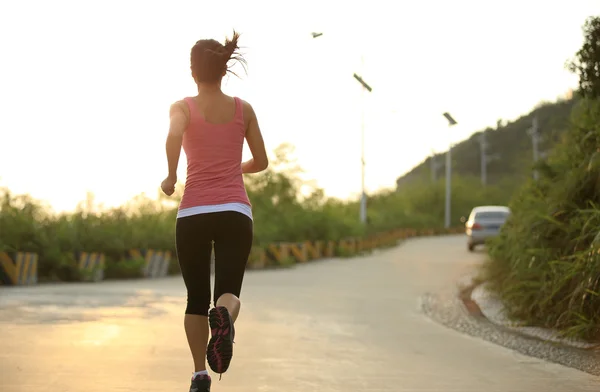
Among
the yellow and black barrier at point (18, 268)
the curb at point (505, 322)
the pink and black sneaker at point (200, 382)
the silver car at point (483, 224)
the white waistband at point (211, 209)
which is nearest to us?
the white waistband at point (211, 209)

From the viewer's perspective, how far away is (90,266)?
64.4 ft

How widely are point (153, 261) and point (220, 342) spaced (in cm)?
1642

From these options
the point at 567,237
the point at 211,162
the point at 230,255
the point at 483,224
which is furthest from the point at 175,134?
the point at 483,224

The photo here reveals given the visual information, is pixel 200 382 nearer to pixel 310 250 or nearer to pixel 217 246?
pixel 217 246

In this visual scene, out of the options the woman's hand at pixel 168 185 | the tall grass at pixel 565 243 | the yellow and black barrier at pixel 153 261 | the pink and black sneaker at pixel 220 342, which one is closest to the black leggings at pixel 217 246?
the woman's hand at pixel 168 185

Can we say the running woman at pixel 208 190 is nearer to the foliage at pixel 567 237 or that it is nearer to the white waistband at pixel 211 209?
the white waistband at pixel 211 209

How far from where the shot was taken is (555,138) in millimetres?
15578

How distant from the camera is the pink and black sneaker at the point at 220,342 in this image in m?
5.41

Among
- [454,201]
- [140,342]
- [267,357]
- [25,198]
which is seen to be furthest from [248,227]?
[454,201]

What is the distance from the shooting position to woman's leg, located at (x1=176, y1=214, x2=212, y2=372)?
574 centimetres

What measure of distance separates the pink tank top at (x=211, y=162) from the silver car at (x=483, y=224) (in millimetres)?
29384

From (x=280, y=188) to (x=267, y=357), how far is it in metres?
23.8

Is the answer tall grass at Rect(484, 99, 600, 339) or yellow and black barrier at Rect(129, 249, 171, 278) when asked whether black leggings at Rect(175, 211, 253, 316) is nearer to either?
tall grass at Rect(484, 99, 600, 339)

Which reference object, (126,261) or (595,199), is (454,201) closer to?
(126,261)
